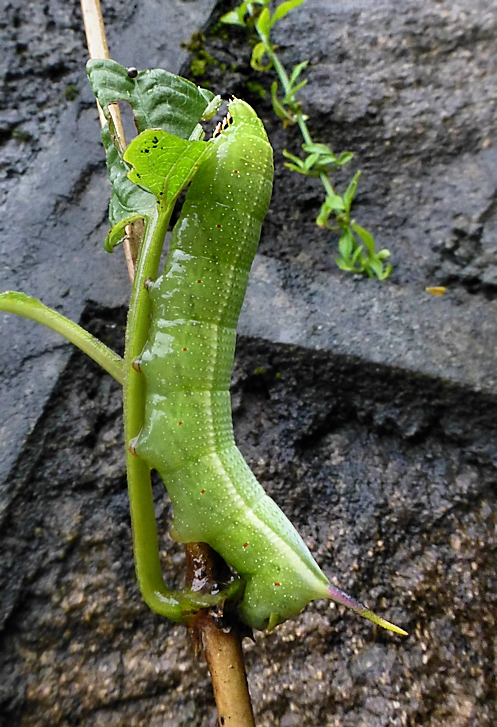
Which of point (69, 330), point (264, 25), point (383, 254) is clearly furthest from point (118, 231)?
point (264, 25)

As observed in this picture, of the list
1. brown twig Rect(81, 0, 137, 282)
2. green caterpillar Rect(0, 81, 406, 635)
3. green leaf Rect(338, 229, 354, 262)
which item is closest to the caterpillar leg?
green caterpillar Rect(0, 81, 406, 635)

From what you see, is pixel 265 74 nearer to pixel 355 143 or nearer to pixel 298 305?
pixel 355 143

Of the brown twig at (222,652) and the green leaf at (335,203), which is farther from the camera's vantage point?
the green leaf at (335,203)

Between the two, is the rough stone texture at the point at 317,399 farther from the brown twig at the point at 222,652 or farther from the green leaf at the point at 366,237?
the brown twig at the point at 222,652

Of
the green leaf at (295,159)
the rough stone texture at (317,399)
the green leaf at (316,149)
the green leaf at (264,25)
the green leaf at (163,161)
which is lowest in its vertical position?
the rough stone texture at (317,399)

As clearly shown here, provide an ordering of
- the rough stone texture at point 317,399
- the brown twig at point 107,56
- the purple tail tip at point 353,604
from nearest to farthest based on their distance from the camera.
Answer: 1. the purple tail tip at point 353,604
2. the brown twig at point 107,56
3. the rough stone texture at point 317,399

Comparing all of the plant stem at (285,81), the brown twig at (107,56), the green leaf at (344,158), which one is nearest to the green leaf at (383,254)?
the green leaf at (344,158)
